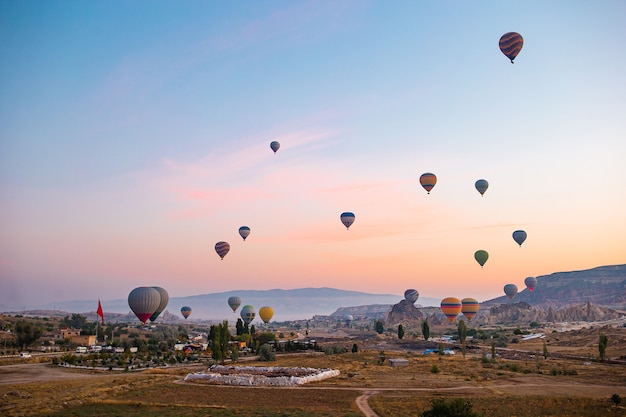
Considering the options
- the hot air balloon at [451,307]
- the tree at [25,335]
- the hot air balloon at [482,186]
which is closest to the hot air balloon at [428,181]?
the hot air balloon at [482,186]

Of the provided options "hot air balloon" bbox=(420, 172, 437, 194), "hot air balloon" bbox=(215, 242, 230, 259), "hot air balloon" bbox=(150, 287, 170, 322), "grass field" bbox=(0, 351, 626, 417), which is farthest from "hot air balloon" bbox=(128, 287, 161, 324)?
"hot air balloon" bbox=(420, 172, 437, 194)

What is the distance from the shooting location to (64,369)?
220 ft

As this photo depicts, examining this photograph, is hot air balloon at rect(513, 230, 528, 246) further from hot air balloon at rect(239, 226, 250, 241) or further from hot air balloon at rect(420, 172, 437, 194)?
hot air balloon at rect(239, 226, 250, 241)

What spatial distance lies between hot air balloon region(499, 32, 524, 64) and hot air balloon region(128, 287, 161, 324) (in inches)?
2767

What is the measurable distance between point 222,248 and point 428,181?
49.9 m

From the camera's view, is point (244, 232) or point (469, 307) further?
point (244, 232)

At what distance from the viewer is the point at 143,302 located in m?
88.7

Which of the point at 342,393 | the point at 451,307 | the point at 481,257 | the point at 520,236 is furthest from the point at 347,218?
the point at 342,393

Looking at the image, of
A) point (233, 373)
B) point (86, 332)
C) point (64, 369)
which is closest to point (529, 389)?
point (233, 373)

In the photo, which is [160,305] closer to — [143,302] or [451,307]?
[143,302]

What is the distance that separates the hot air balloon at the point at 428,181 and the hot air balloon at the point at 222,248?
48.2 metres

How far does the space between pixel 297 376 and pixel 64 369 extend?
110ft

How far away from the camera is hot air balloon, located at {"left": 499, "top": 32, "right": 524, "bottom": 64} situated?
73.4 metres

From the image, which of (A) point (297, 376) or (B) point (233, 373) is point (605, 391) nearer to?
(A) point (297, 376)
